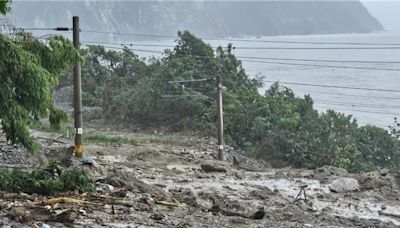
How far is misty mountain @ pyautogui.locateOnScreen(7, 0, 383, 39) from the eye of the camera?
290 ft

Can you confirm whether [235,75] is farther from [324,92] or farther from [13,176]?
[13,176]

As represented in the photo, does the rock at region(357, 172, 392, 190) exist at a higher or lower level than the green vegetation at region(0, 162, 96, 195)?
lower

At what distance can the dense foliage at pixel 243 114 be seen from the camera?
31906 millimetres

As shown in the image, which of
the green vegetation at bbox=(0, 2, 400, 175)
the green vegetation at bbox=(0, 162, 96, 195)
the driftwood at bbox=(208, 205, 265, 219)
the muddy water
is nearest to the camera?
the green vegetation at bbox=(0, 162, 96, 195)

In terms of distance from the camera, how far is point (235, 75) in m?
43.8

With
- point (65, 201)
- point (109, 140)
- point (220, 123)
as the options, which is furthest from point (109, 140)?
point (65, 201)

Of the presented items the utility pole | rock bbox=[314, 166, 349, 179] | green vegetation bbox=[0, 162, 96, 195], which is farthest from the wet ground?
the utility pole

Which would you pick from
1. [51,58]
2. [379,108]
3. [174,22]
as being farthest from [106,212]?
[174,22]

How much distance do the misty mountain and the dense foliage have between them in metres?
34.6

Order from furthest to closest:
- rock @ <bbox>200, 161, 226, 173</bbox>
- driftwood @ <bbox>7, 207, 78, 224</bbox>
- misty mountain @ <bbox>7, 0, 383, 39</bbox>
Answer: misty mountain @ <bbox>7, 0, 383, 39</bbox>, rock @ <bbox>200, 161, 226, 173</bbox>, driftwood @ <bbox>7, 207, 78, 224</bbox>

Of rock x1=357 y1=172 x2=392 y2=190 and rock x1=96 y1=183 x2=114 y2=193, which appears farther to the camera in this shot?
rock x1=357 y1=172 x2=392 y2=190

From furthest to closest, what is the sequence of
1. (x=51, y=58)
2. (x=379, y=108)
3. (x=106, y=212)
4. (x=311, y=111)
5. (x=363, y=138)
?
(x=379, y=108)
(x=311, y=111)
(x=363, y=138)
(x=51, y=58)
(x=106, y=212)

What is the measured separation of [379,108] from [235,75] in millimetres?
20341

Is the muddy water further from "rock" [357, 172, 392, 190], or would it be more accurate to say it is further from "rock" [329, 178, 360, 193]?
"rock" [357, 172, 392, 190]
